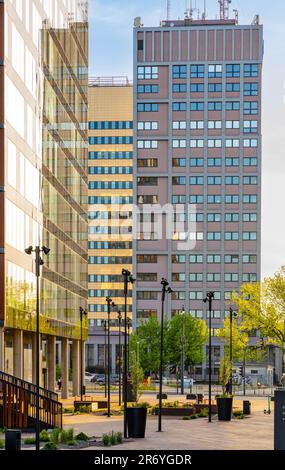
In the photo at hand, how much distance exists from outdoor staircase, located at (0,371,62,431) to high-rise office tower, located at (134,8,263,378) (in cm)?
12517

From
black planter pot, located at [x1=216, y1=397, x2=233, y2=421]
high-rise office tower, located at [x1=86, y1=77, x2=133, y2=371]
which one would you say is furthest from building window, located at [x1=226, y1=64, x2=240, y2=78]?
black planter pot, located at [x1=216, y1=397, x2=233, y2=421]

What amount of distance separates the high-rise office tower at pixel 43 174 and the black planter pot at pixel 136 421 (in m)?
19.5

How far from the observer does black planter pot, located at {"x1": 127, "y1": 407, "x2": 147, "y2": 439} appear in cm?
3850

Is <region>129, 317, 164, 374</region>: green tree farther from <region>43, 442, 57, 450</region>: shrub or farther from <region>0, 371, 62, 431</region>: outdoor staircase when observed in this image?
<region>43, 442, 57, 450</region>: shrub

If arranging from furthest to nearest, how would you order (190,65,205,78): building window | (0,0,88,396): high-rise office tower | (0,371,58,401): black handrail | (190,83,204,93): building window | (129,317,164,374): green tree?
(190,83,204,93): building window < (190,65,205,78): building window < (129,317,164,374): green tree < (0,0,88,396): high-rise office tower < (0,371,58,401): black handrail

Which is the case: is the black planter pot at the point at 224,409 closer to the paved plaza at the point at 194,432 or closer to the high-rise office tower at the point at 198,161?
the paved plaza at the point at 194,432

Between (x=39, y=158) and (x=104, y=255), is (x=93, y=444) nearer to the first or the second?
(x=39, y=158)

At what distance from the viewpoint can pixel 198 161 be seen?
172 m

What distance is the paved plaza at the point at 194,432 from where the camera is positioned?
3484cm

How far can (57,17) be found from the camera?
80.2 m

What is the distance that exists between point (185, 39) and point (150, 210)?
3145 cm

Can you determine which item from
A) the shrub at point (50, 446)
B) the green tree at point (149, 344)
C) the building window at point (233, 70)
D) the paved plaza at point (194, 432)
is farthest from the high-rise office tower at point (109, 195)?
the shrub at point (50, 446)

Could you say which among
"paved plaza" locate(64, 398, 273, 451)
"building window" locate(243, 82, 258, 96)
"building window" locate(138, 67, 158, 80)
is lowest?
"paved plaza" locate(64, 398, 273, 451)

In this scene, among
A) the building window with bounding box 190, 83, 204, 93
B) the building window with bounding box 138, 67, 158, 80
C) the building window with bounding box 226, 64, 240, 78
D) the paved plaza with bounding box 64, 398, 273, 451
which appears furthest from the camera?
the building window with bounding box 190, 83, 204, 93
